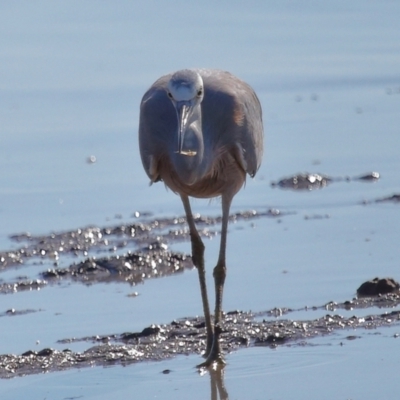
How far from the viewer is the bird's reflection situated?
650 centimetres

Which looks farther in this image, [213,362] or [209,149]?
[209,149]

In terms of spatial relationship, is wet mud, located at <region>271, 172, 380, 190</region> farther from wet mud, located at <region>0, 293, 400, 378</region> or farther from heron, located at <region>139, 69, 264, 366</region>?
wet mud, located at <region>0, 293, 400, 378</region>

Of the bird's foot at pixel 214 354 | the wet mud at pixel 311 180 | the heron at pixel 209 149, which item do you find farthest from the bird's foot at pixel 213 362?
the wet mud at pixel 311 180

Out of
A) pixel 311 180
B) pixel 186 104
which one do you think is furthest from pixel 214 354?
pixel 311 180

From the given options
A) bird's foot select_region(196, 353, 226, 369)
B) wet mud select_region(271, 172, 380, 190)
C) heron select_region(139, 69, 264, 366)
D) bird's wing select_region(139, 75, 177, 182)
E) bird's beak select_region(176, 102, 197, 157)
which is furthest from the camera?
wet mud select_region(271, 172, 380, 190)

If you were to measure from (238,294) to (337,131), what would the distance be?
3.98 m

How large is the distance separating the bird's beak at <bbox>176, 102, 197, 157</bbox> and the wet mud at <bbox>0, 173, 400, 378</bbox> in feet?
3.72

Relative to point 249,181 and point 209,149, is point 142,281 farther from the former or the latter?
point 249,181

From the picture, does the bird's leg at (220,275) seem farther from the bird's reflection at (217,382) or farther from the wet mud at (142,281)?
the bird's reflection at (217,382)

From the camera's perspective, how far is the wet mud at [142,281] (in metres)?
7.11

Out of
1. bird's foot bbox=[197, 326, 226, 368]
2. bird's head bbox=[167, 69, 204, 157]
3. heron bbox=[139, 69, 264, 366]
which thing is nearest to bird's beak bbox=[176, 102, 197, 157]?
bird's head bbox=[167, 69, 204, 157]

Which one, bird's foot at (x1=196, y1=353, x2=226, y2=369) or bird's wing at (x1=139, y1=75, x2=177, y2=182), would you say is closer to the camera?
bird's foot at (x1=196, y1=353, x2=226, y2=369)

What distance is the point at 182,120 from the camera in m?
6.80

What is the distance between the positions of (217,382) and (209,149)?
1.49 m
